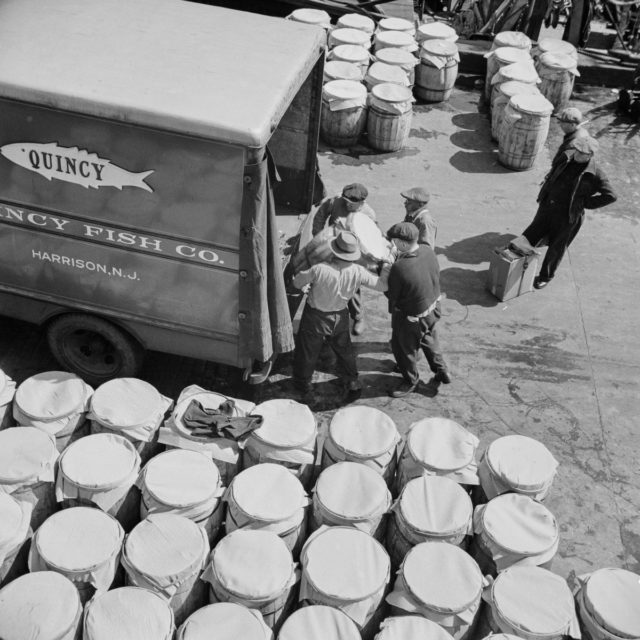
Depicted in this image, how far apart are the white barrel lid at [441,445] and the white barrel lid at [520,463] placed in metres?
0.18

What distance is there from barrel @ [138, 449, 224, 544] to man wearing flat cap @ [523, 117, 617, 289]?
526cm

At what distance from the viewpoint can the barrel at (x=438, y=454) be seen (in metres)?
5.90

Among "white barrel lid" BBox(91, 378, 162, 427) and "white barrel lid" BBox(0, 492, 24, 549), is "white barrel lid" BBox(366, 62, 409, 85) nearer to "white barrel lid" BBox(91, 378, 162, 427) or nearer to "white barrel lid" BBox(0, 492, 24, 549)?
"white barrel lid" BBox(91, 378, 162, 427)

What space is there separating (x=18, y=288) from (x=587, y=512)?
512 cm

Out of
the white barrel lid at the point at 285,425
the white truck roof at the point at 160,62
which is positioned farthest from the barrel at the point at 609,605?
the white truck roof at the point at 160,62

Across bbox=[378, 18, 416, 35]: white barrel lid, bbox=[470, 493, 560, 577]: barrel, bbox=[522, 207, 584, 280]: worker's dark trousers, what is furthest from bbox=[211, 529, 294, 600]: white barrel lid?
bbox=[378, 18, 416, 35]: white barrel lid

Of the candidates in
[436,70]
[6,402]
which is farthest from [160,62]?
[436,70]

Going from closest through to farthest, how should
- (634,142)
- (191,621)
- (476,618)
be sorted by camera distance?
(191,621)
(476,618)
(634,142)

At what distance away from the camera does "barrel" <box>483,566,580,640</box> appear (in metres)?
4.94

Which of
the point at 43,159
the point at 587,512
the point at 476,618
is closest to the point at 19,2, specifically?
the point at 43,159

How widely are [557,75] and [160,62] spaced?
27.8ft

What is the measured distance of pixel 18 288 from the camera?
22.5 feet

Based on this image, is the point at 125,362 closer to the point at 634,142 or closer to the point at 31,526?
the point at 31,526

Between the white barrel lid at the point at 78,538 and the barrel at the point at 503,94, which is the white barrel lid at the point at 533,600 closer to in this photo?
the white barrel lid at the point at 78,538
